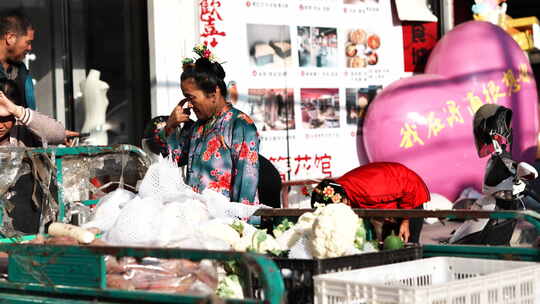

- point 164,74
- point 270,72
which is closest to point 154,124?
point 164,74

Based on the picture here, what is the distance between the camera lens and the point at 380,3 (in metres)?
9.38

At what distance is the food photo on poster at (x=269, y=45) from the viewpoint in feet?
26.6

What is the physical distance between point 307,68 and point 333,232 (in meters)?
6.00

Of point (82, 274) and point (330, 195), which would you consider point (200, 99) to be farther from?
point (82, 274)

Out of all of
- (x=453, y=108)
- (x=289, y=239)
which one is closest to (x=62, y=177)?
(x=289, y=239)

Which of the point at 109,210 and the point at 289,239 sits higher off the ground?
the point at 109,210

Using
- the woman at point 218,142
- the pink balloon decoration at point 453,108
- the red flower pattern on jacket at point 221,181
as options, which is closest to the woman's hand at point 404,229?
the woman at point 218,142

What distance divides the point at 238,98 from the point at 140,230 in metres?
5.34

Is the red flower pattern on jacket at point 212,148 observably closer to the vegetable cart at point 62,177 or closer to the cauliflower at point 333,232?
the vegetable cart at point 62,177

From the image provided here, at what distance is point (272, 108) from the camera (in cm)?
831

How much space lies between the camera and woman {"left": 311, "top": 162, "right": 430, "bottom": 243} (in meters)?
4.65

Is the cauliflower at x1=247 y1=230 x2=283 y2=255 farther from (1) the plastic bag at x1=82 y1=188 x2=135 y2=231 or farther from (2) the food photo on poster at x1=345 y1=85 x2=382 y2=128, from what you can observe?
(2) the food photo on poster at x1=345 y1=85 x2=382 y2=128

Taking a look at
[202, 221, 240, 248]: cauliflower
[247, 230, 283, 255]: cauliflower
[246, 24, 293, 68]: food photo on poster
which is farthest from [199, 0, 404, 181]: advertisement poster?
[247, 230, 283, 255]: cauliflower

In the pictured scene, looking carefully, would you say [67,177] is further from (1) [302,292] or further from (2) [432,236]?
(2) [432,236]
